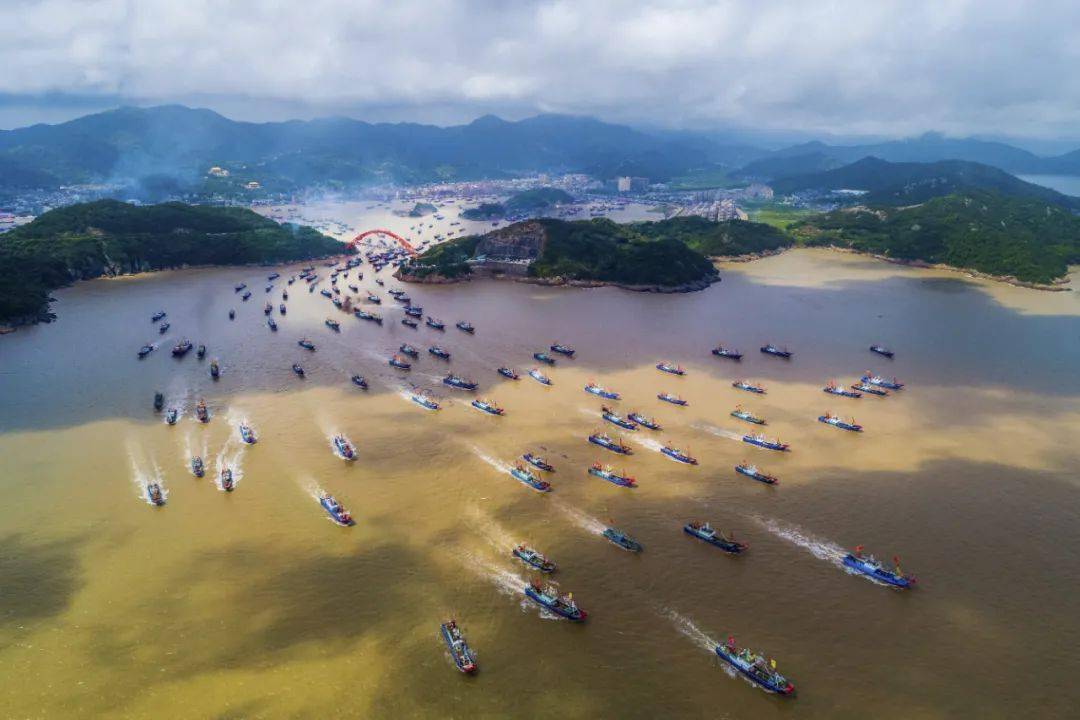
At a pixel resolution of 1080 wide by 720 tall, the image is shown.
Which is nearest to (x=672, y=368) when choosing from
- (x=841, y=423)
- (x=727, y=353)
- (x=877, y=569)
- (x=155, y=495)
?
(x=727, y=353)

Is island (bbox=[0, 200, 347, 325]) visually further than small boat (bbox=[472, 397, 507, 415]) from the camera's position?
Yes

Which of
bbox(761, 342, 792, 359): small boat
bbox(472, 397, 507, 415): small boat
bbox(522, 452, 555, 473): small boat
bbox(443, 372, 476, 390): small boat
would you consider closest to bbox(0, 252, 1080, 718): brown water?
bbox(472, 397, 507, 415): small boat

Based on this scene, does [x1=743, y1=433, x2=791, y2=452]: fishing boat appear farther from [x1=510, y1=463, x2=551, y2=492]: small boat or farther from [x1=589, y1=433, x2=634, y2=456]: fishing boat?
[x1=510, y1=463, x2=551, y2=492]: small boat

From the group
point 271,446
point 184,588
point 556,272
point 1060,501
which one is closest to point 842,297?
point 556,272

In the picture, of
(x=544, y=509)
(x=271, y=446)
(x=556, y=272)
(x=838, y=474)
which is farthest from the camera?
(x=556, y=272)

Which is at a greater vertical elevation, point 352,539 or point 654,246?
point 654,246

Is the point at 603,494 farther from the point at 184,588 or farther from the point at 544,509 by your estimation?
the point at 184,588
